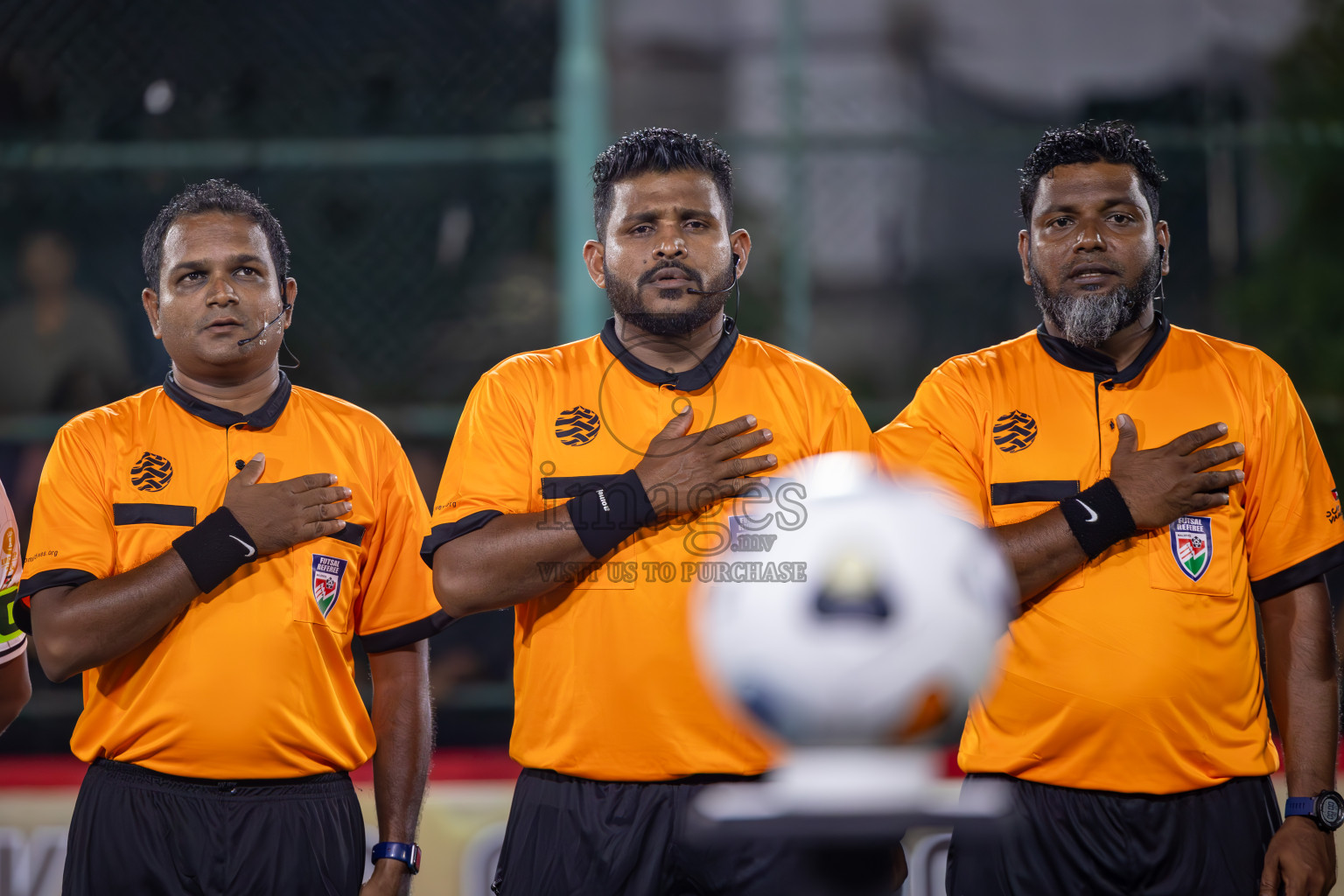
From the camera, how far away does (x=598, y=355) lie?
2.53 metres

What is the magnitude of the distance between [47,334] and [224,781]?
3314mm

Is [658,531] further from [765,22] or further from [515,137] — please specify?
[765,22]

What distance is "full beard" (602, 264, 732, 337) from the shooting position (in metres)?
2.41

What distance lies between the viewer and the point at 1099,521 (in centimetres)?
233

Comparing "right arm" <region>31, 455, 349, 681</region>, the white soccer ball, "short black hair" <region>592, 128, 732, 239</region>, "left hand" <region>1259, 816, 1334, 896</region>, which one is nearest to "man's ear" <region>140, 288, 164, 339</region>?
"right arm" <region>31, 455, 349, 681</region>

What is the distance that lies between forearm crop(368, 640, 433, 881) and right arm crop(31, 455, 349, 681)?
37 cm

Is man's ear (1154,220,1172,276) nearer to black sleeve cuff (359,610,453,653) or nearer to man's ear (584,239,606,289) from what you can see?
man's ear (584,239,606,289)

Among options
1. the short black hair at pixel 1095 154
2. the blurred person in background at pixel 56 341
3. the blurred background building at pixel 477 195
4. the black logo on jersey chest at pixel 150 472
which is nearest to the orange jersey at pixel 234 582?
the black logo on jersey chest at pixel 150 472

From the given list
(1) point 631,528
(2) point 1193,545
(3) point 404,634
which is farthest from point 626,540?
(2) point 1193,545

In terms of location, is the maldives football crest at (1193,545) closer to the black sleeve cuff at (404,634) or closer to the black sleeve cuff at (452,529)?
the black sleeve cuff at (452,529)

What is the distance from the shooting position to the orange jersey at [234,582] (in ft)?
7.82

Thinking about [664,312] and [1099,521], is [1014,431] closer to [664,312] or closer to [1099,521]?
[1099,521]

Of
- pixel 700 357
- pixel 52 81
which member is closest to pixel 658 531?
pixel 700 357

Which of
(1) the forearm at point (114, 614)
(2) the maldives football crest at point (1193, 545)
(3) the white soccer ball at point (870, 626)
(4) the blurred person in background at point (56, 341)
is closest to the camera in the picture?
(3) the white soccer ball at point (870, 626)
